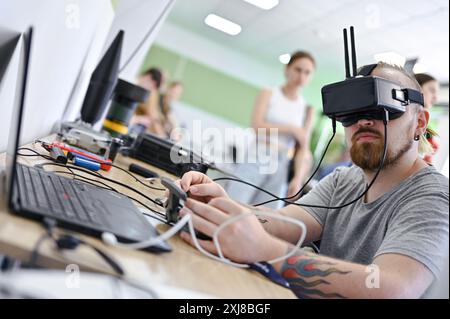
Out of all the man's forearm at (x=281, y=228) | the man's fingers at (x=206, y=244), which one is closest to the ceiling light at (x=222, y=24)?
the man's forearm at (x=281, y=228)

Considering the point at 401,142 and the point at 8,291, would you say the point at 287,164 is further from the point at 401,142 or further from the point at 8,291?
the point at 8,291

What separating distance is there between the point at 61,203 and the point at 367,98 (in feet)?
1.66

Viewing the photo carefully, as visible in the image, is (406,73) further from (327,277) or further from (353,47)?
(327,277)

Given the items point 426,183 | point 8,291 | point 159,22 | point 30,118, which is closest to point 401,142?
point 426,183

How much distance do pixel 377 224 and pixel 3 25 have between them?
741mm

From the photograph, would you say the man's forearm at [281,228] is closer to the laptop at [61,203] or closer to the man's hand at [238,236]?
the man's hand at [238,236]

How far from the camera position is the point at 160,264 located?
50 centimetres

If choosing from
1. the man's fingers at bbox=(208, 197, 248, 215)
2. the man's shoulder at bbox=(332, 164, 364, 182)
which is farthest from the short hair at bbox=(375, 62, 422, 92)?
the man's fingers at bbox=(208, 197, 248, 215)

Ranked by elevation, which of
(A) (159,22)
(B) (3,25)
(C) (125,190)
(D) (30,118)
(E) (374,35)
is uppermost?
(A) (159,22)

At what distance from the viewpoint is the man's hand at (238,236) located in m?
0.59

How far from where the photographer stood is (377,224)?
816 millimetres

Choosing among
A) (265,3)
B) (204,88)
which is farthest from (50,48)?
(204,88)

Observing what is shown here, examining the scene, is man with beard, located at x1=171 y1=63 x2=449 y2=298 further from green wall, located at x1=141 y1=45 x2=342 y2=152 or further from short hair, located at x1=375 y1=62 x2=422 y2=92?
green wall, located at x1=141 y1=45 x2=342 y2=152
